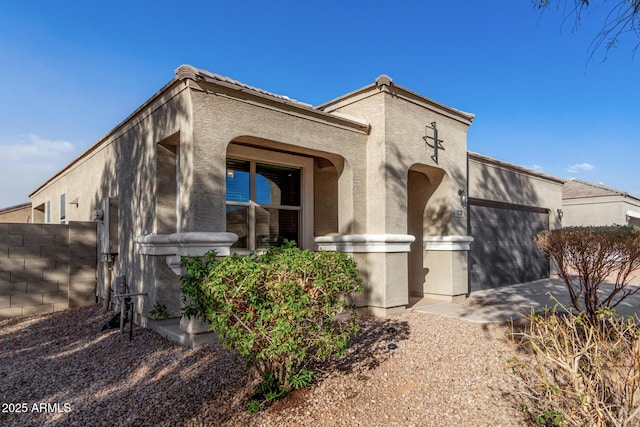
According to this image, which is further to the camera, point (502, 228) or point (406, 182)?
point (502, 228)

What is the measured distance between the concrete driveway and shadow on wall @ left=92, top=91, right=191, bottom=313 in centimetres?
547

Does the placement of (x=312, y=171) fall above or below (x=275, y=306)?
above

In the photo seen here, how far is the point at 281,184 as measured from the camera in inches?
321

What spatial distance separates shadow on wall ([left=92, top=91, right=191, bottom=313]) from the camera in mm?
6453

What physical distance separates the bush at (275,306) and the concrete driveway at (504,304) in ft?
14.4

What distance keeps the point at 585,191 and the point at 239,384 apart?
23.8 m

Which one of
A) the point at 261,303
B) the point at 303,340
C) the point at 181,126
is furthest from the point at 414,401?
the point at 181,126

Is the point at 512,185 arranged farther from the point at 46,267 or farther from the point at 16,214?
the point at 16,214

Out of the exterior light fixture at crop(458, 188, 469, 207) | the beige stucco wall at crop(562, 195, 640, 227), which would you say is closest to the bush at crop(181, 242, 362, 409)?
the exterior light fixture at crop(458, 188, 469, 207)

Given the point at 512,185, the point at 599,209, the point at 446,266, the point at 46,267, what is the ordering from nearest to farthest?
the point at 46,267 → the point at 446,266 → the point at 512,185 → the point at 599,209

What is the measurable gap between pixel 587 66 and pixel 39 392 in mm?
7320

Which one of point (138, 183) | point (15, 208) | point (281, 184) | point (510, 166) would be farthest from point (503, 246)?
point (15, 208)

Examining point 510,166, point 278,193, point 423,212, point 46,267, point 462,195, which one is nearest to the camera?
point 278,193

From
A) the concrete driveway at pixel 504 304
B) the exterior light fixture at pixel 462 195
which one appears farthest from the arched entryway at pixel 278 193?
the exterior light fixture at pixel 462 195
